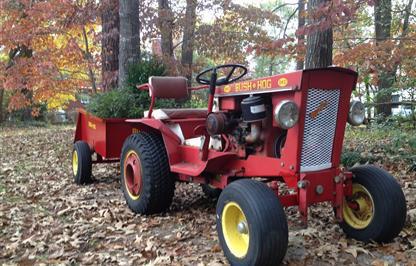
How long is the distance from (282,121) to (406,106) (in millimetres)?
6840

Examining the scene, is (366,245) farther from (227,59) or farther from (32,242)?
(227,59)

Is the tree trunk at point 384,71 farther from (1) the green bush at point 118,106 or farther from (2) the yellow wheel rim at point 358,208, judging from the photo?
(2) the yellow wheel rim at point 358,208

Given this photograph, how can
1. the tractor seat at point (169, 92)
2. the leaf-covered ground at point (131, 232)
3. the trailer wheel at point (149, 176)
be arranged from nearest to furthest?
1. the leaf-covered ground at point (131, 232)
2. the trailer wheel at point (149, 176)
3. the tractor seat at point (169, 92)

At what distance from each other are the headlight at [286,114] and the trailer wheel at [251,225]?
1.61 ft

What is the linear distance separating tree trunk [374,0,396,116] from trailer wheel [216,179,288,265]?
565cm

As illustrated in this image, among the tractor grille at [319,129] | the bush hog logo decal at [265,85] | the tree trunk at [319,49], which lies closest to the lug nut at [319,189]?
the tractor grille at [319,129]

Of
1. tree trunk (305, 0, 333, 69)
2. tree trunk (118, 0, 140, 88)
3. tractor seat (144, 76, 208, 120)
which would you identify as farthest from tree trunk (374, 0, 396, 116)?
tree trunk (118, 0, 140, 88)

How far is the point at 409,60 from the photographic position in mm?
8531

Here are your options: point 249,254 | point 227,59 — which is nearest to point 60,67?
point 227,59

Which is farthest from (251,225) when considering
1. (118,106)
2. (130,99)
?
(130,99)

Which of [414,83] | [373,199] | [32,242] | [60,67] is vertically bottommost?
[32,242]

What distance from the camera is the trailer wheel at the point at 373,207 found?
339 centimetres

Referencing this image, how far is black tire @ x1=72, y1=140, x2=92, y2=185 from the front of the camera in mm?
6289

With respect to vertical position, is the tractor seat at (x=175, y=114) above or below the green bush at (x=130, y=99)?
below
